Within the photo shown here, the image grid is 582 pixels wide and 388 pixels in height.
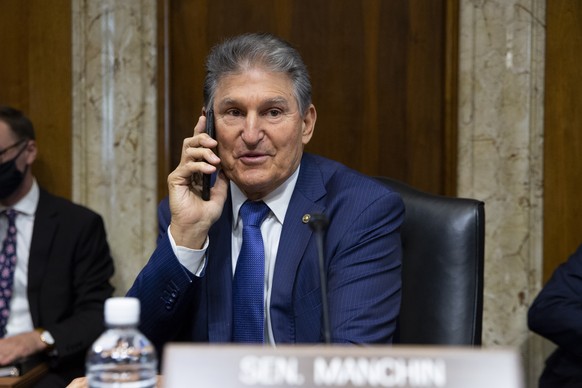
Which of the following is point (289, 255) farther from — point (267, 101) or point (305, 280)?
point (267, 101)

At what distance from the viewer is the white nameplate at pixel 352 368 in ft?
3.13

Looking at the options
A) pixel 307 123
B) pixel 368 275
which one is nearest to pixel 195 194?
pixel 307 123

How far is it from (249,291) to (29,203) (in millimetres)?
1523

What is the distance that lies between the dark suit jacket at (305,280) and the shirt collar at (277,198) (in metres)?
0.04

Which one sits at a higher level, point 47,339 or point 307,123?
point 307,123

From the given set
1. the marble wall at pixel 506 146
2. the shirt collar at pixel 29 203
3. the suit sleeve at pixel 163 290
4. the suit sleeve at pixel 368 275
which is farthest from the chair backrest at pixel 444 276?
the shirt collar at pixel 29 203

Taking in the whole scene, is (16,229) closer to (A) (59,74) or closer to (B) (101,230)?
(B) (101,230)

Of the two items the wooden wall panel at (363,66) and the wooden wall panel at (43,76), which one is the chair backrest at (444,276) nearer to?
the wooden wall panel at (363,66)

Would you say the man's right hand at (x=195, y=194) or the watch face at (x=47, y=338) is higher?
A: the man's right hand at (x=195, y=194)

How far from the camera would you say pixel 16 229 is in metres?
3.33

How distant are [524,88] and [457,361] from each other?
8.41 ft

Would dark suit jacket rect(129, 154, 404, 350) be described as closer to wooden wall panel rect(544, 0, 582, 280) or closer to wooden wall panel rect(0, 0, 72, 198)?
wooden wall panel rect(544, 0, 582, 280)

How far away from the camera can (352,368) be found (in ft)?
3.16

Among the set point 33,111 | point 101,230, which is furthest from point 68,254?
point 33,111
